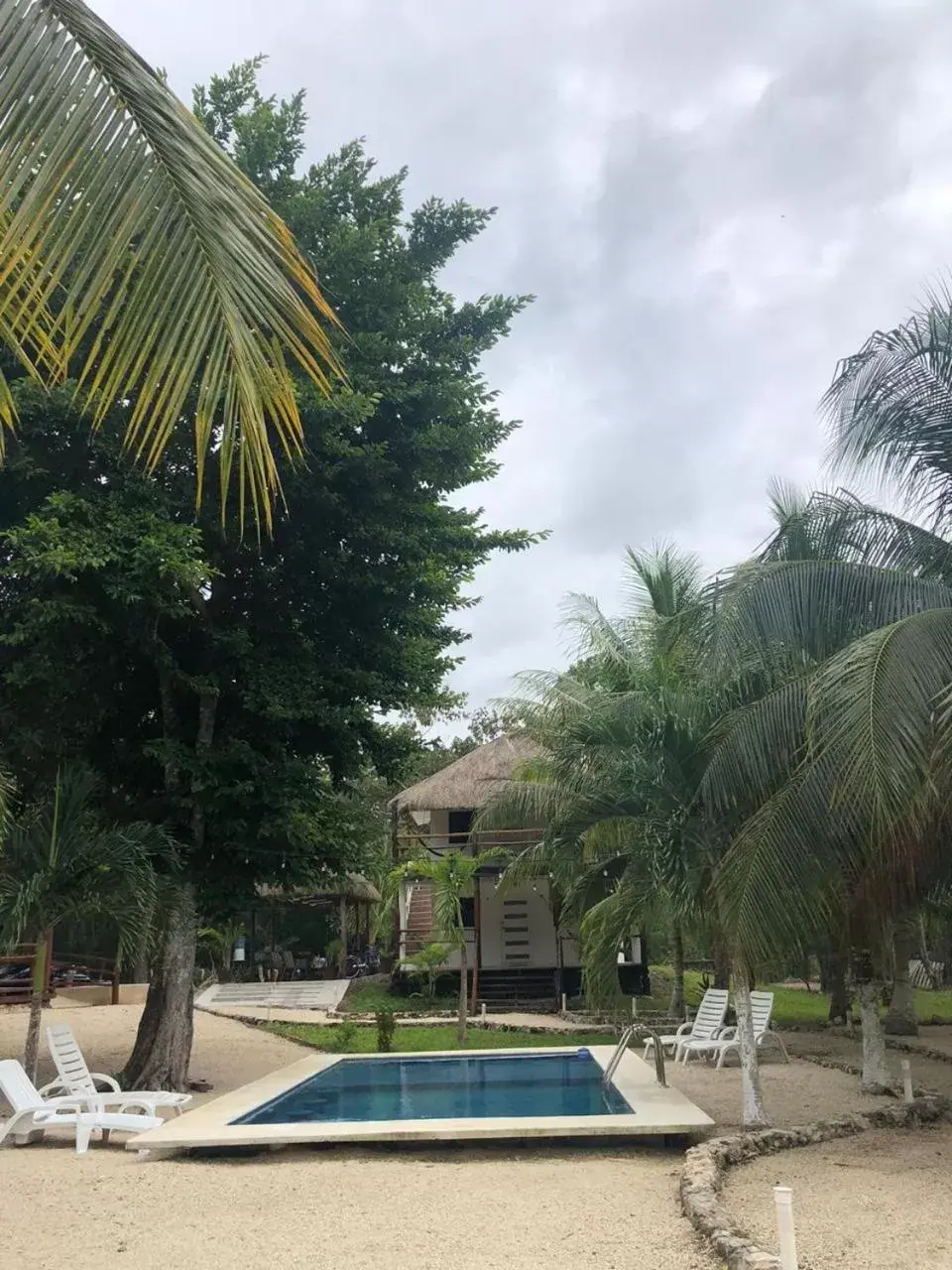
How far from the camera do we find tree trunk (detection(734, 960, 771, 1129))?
9.07 metres

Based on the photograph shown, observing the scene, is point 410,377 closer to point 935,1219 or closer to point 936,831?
point 936,831

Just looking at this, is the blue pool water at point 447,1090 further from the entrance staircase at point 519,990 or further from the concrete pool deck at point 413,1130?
the entrance staircase at point 519,990

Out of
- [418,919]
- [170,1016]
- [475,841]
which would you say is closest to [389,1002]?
[418,919]

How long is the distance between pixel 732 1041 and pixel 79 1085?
778 centimetres

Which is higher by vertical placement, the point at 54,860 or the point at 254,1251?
the point at 54,860

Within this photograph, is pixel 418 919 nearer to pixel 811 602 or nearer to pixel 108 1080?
pixel 108 1080

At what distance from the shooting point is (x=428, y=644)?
14781 millimetres

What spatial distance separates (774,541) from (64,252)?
317 inches

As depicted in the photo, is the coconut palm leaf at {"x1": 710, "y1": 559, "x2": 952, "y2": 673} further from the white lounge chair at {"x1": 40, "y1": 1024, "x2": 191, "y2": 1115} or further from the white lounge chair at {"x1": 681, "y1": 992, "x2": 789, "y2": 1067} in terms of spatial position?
the white lounge chair at {"x1": 40, "y1": 1024, "x2": 191, "y2": 1115}

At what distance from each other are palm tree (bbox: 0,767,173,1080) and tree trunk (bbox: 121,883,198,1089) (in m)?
1.46

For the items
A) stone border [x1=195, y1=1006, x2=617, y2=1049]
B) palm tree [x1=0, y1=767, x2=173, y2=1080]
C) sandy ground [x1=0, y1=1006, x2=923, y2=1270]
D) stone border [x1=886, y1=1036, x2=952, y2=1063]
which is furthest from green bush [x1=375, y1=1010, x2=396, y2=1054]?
stone border [x1=886, y1=1036, x2=952, y2=1063]

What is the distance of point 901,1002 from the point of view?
57.6ft

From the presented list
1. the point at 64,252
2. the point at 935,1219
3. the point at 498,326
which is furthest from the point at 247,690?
the point at 64,252

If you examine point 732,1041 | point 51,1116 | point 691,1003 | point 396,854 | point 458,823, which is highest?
point 458,823
